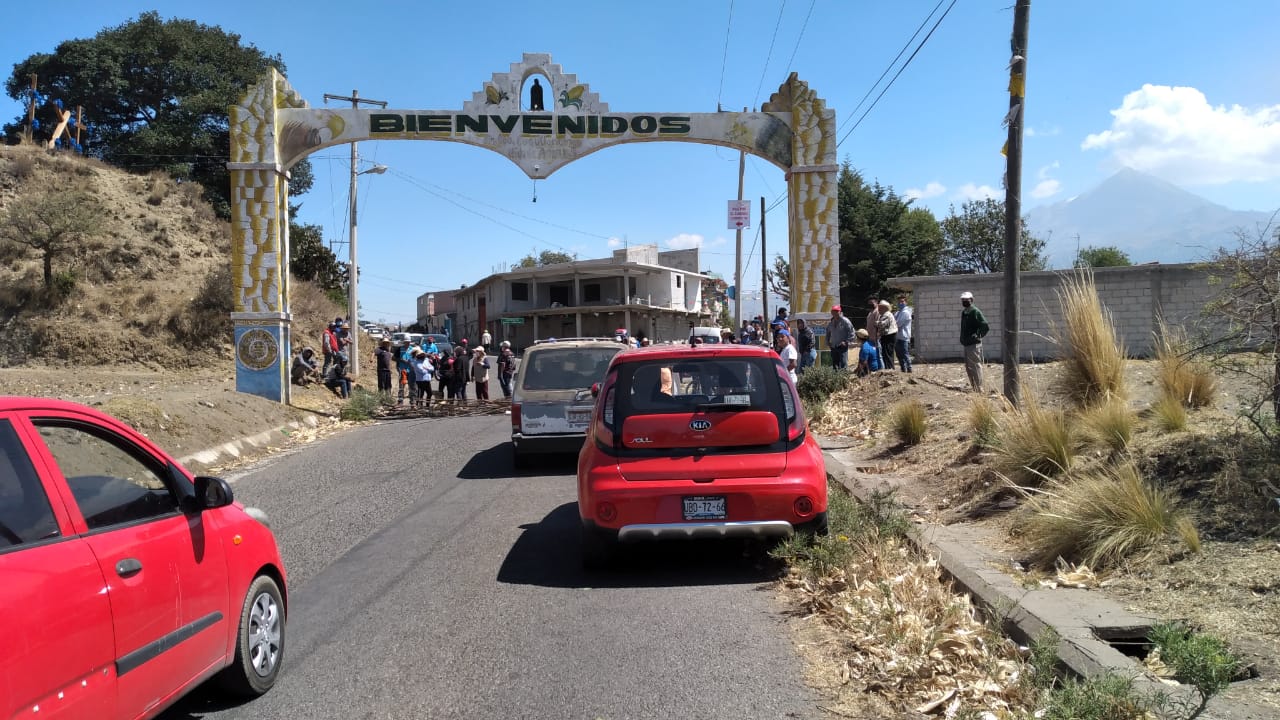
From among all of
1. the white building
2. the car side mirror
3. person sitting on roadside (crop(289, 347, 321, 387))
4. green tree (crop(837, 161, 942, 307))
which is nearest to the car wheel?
the car side mirror

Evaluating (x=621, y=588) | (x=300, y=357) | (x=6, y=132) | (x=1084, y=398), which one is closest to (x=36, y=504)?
(x=621, y=588)

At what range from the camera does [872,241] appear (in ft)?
154

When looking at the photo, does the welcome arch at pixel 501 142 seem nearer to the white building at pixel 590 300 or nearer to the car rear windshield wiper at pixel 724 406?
the car rear windshield wiper at pixel 724 406

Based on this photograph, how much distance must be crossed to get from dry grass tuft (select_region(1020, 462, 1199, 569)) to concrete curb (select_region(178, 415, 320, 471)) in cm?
1084

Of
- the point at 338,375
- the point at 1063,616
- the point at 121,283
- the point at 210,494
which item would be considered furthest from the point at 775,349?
the point at 121,283

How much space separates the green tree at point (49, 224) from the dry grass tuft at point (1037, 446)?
31.5 meters

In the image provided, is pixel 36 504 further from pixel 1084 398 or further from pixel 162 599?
pixel 1084 398

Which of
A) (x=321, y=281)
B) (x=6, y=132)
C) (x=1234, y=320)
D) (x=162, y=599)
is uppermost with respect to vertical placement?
(x=6, y=132)

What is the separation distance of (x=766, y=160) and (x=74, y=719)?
18.3 metres

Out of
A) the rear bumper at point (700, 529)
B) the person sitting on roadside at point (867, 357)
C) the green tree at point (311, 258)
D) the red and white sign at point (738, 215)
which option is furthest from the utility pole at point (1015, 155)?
the green tree at point (311, 258)

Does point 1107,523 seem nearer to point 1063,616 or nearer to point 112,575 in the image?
point 1063,616

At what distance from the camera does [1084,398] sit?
30.3 ft

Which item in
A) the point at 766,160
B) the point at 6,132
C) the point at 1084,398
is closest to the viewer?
the point at 1084,398

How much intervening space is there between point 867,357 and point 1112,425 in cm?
1013
